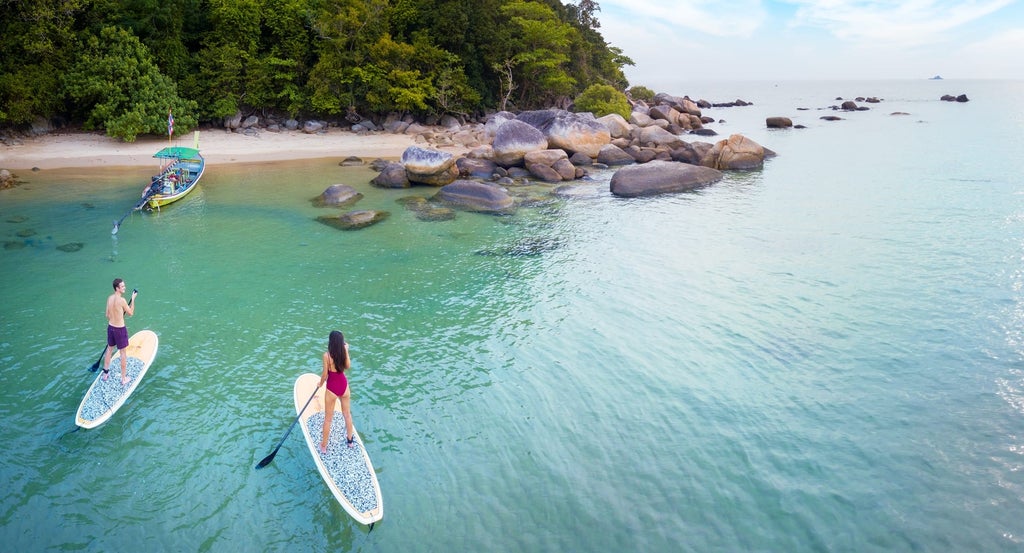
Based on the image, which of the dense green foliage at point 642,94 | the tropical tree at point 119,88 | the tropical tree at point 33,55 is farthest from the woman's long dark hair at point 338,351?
the dense green foliage at point 642,94

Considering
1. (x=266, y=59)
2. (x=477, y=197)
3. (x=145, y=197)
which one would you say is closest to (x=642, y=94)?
(x=266, y=59)

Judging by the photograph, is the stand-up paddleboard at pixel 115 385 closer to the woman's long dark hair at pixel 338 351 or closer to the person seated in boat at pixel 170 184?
the woman's long dark hair at pixel 338 351

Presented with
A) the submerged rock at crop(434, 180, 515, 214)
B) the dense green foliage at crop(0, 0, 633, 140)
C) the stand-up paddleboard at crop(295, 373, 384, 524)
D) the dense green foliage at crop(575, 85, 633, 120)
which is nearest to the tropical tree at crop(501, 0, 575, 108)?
the dense green foliage at crop(0, 0, 633, 140)

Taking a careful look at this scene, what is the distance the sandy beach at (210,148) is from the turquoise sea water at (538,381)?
28.6ft

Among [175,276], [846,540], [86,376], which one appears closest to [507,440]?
[846,540]

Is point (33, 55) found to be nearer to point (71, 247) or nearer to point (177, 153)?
point (177, 153)

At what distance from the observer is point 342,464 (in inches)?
295

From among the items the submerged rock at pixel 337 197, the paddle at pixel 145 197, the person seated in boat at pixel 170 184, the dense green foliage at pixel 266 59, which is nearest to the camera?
the paddle at pixel 145 197

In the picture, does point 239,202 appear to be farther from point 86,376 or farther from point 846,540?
point 846,540

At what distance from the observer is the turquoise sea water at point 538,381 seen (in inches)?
284

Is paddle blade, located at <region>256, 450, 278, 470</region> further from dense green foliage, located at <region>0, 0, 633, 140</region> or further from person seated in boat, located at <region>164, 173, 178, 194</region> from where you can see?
dense green foliage, located at <region>0, 0, 633, 140</region>

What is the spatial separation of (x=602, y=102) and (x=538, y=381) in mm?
35688

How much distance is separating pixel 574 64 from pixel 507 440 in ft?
154

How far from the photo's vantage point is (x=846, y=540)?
6980mm
